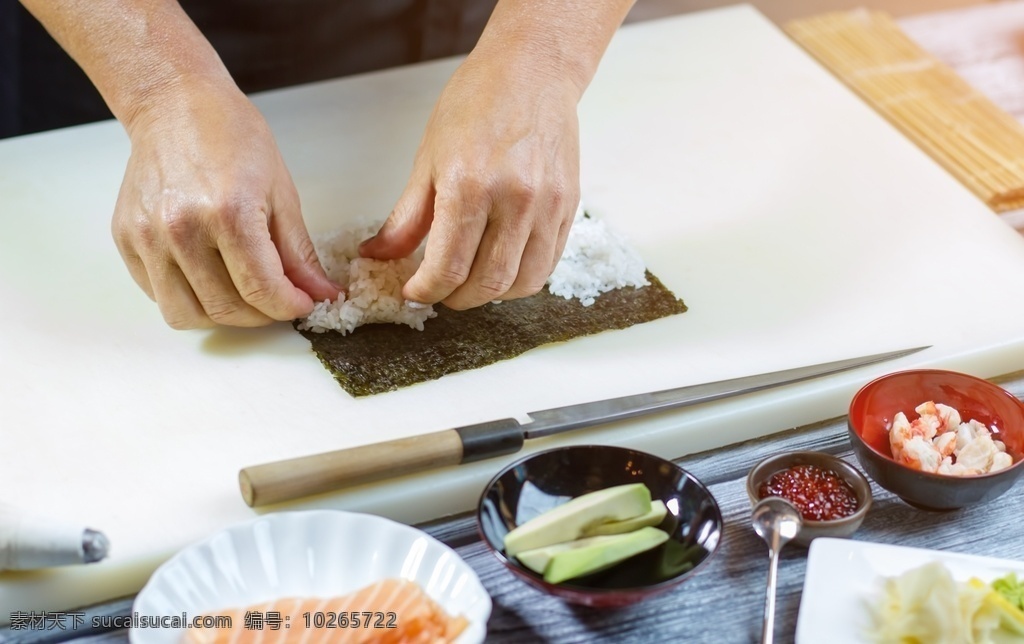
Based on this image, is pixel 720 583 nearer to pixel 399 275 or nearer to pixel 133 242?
pixel 399 275

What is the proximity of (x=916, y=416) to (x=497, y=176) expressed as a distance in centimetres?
66

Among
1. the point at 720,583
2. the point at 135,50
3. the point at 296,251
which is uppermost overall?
the point at 135,50

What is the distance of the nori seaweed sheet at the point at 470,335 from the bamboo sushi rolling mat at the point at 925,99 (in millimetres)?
823

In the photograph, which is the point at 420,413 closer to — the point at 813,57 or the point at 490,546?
the point at 490,546

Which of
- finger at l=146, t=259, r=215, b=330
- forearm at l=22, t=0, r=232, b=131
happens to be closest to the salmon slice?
finger at l=146, t=259, r=215, b=330

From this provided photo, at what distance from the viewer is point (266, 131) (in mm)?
1620

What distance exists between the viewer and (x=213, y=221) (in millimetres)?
1463

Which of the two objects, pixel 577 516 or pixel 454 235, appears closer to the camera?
pixel 577 516

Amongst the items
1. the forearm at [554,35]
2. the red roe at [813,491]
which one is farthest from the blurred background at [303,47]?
the red roe at [813,491]

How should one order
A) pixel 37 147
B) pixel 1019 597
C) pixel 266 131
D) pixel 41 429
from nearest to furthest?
pixel 1019 597
pixel 41 429
pixel 266 131
pixel 37 147

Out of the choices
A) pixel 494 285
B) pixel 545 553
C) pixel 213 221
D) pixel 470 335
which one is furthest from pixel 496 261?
pixel 545 553

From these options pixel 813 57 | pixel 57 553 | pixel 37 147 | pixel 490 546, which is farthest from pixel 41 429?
pixel 813 57

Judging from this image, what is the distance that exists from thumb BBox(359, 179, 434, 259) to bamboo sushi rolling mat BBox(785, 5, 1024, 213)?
1170mm

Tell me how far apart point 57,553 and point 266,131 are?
70 cm
